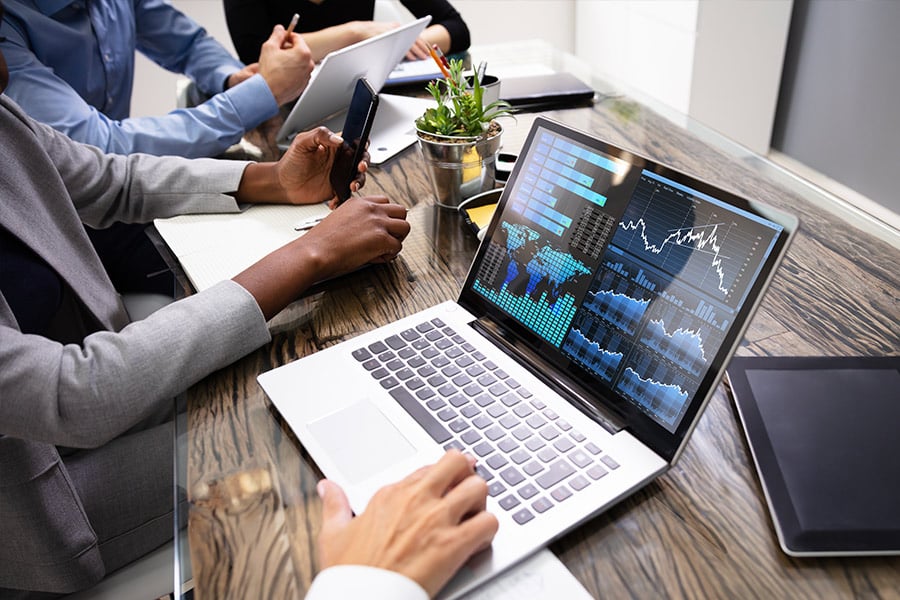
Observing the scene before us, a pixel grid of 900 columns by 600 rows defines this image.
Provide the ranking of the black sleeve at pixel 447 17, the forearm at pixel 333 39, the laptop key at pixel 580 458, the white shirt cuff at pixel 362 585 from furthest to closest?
the black sleeve at pixel 447 17 < the forearm at pixel 333 39 < the laptop key at pixel 580 458 < the white shirt cuff at pixel 362 585

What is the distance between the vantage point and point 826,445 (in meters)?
0.58

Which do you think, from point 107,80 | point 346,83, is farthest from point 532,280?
point 107,80

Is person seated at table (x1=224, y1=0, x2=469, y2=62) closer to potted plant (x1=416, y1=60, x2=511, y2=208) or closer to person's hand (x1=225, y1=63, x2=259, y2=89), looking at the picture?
person's hand (x1=225, y1=63, x2=259, y2=89)

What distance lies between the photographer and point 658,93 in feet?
10.1

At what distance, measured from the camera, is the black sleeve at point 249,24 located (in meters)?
1.92

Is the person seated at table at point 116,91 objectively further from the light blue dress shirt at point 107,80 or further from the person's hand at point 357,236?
the person's hand at point 357,236

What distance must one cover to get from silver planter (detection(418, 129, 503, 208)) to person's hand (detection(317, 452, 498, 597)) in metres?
0.54

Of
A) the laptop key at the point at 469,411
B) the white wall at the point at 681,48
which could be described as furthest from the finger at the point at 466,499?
the white wall at the point at 681,48

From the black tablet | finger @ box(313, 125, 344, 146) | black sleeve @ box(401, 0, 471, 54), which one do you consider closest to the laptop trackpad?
the black tablet

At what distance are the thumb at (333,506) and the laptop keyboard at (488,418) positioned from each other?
4.2 inches

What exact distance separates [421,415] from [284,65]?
1.05 meters

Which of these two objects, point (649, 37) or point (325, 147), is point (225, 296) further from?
point (649, 37)

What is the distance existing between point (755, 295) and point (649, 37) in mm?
2859

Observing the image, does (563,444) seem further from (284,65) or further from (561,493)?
(284,65)
